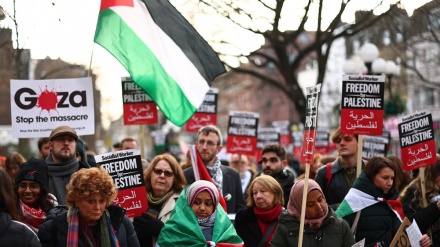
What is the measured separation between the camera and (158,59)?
1135cm

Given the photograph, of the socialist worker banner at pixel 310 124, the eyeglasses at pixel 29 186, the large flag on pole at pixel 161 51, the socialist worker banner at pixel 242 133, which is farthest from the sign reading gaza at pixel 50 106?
the socialist worker banner at pixel 242 133

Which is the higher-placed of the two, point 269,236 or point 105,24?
point 105,24

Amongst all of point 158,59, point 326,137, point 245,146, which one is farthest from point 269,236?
point 326,137

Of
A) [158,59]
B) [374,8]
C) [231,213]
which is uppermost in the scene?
[374,8]

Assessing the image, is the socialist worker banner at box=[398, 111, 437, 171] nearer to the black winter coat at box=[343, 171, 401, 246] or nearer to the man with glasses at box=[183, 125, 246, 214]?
the black winter coat at box=[343, 171, 401, 246]

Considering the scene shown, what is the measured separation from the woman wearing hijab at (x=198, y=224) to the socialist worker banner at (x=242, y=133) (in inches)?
350

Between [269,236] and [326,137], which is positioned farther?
[326,137]

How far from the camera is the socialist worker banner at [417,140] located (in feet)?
37.2

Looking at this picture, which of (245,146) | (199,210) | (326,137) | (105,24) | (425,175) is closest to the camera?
(199,210)

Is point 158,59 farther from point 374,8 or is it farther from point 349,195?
point 374,8

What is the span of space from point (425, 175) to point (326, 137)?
38.9 ft

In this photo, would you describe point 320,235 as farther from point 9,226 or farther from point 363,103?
point 363,103

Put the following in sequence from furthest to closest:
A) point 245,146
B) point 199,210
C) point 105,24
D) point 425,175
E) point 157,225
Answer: point 245,146
point 105,24
point 425,175
point 157,225
point 199,210

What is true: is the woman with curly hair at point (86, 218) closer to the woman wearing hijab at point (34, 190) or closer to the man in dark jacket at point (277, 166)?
the woman wearing hijab at point (34, 190)
